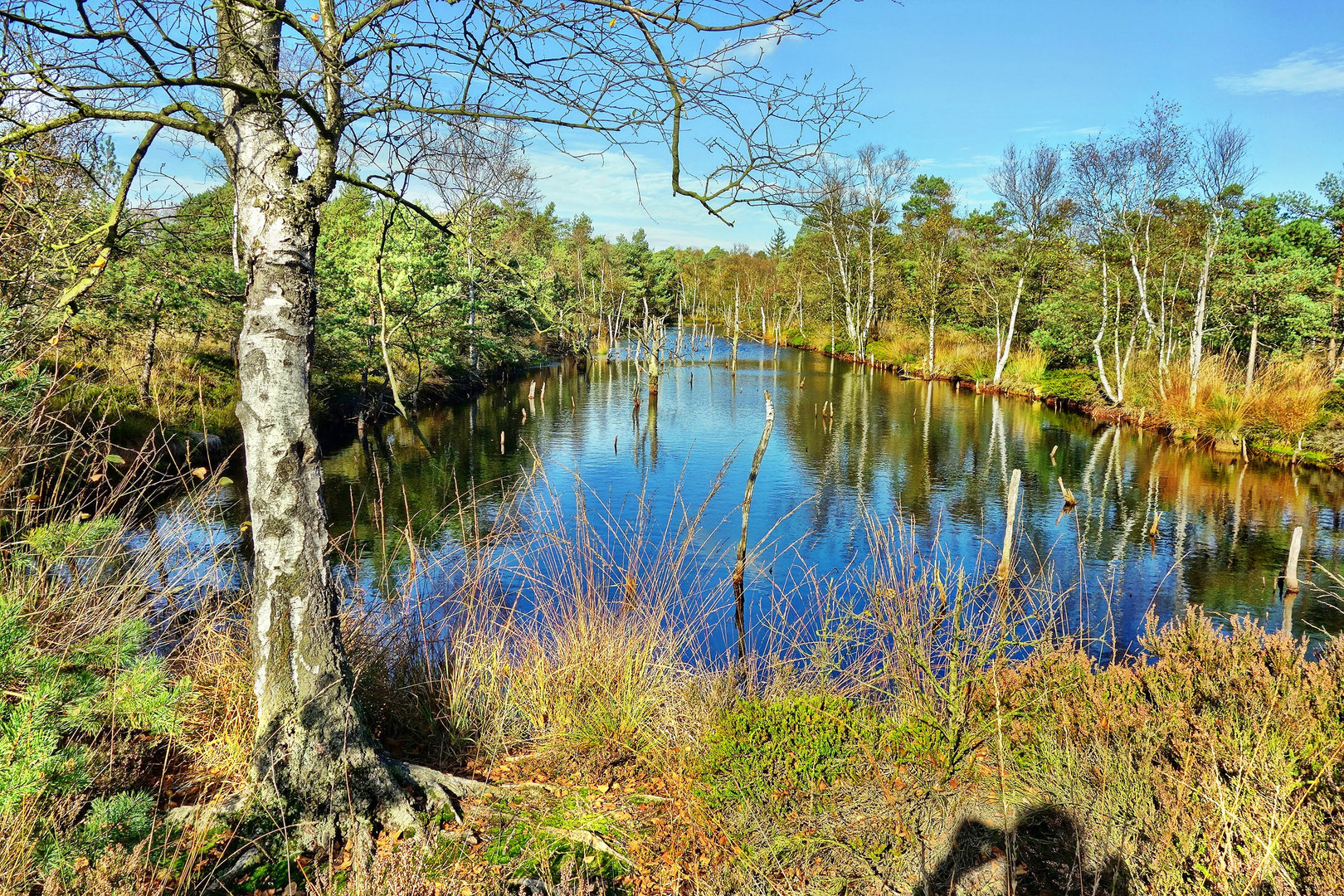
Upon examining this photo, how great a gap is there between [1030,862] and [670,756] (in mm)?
1802

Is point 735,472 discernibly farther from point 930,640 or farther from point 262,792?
point 262,792

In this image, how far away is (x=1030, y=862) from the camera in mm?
3650

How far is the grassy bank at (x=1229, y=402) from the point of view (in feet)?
59.4

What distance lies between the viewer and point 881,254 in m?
45.2

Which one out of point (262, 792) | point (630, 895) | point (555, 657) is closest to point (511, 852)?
point (630, 895)

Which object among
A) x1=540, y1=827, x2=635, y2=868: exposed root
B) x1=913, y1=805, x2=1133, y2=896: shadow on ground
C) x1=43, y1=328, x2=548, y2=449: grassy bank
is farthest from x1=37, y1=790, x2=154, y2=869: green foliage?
x1=43, y1=328, x2=548, y2=449: grassy bank

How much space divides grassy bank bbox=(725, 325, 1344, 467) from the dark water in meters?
0.68

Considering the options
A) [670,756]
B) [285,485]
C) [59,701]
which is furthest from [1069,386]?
[59,701]

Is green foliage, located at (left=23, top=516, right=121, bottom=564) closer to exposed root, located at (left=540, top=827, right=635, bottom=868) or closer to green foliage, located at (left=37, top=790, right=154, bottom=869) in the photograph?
green foliage, located at (left=37, top=790, right=154, bottom=869)

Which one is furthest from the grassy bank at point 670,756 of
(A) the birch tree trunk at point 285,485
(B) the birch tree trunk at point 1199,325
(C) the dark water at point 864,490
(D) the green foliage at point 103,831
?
(B) the birch tree trunk at point 1199,325

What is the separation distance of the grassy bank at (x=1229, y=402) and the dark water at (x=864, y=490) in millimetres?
681

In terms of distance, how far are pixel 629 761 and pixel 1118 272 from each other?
2814 cm

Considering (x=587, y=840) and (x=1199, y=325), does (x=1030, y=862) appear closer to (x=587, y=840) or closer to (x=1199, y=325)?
(x=587, y=840)

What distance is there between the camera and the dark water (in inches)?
429
